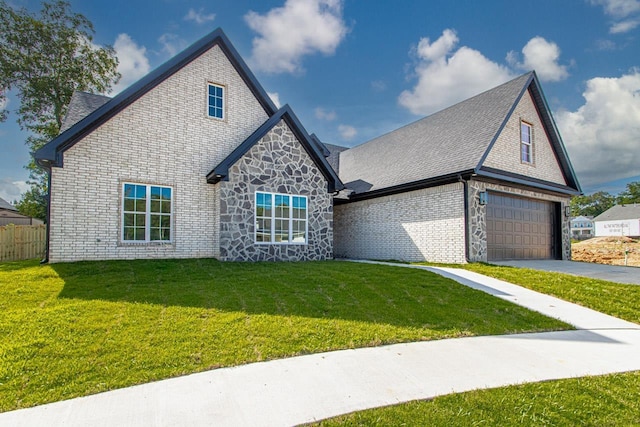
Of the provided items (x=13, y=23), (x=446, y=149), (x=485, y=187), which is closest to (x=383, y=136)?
(x=446, y=149)

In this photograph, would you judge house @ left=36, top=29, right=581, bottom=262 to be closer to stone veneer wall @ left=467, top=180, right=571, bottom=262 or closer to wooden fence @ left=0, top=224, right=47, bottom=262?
stone veneer wall @ left=467, top=180, right=571, bottom=262

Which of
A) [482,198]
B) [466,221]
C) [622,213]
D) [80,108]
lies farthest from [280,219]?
[622,213]

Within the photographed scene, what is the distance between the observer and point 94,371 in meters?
3.68

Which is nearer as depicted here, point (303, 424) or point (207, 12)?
point (303, 424)

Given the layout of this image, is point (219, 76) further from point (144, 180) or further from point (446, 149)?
point (446, 149)

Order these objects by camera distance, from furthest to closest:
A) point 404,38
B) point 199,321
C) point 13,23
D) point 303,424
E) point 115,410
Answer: point 13,23 < point 404,38 < point 199,321 < point 115,410 < point 303,424

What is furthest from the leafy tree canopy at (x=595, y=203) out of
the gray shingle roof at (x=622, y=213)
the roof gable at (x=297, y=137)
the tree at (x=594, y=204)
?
the roof gable at (x=297, y=137)

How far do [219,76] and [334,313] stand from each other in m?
10.0

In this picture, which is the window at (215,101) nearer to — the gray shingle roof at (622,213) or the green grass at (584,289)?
the green grass at (584,289)

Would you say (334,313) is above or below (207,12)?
below

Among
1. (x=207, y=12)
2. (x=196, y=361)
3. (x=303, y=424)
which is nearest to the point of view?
(x=303, y=424)

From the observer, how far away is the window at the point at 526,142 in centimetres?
1443

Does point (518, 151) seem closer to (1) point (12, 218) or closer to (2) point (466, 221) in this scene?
(2) point (466, 221)

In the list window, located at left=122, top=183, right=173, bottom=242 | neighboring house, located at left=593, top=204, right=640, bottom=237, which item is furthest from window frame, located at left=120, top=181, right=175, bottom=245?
neighboring house, located at left=593, top=204, right=640, bottom=237
